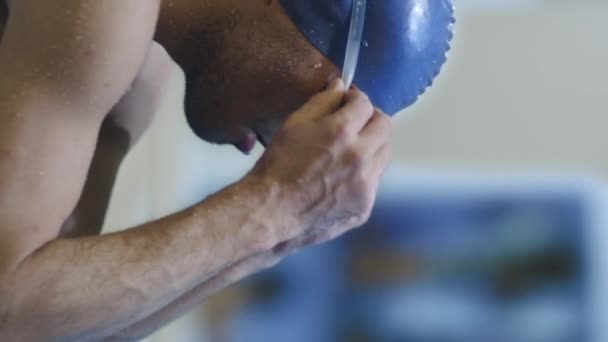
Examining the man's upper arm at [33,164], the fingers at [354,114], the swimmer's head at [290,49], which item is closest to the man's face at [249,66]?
the swimmer's head at [290,49]

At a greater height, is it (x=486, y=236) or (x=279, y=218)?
(x=279, y=218)

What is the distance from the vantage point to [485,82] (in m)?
2.21

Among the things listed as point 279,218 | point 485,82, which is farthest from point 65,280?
point 485,82

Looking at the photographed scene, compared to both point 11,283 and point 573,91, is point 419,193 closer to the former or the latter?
point 573,91

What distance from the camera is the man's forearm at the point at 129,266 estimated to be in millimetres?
785

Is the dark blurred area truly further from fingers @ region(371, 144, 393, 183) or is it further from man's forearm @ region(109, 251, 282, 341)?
fingers @ region(371, 144, 393, 183)

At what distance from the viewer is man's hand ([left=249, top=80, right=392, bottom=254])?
2.78ft

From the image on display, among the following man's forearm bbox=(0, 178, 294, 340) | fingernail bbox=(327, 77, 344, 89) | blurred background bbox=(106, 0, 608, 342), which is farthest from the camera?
blurred background bbox=(106, 0, 608, 342)

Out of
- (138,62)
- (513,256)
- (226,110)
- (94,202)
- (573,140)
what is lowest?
(513,256)

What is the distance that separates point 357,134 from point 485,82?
140 cm

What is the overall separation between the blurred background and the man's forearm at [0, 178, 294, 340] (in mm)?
1090

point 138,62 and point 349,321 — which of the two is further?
point 349,321

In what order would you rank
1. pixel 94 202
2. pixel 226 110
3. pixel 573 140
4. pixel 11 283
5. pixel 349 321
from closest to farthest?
1. pixel 11 283
2. pixel 226 110
3. pixel 94 202
4. pixel 349 321
5. pixel 573 140

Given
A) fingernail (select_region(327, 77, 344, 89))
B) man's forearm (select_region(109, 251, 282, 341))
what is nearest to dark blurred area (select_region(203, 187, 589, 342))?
man's forearm (select_region(109, 251, 282, 341))
